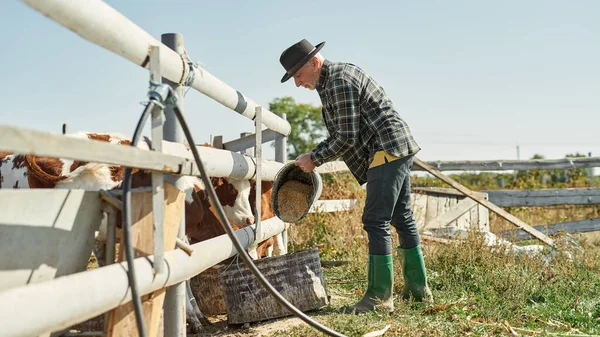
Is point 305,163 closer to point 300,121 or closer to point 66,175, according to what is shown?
point 66,175

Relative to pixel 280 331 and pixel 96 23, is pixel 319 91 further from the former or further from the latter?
pixel 96 23

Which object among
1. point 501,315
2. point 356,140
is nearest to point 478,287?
point 501,315

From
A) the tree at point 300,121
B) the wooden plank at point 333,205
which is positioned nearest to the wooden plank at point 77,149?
the wooden plank at point 333,205

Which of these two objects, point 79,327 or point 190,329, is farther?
point 190,329

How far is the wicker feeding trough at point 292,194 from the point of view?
5.13m

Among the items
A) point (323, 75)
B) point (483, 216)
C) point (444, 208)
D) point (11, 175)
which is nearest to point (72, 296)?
point (323, 75)

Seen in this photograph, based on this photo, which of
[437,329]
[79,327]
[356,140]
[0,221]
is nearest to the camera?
[0,221]

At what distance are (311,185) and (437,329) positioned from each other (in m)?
1.84

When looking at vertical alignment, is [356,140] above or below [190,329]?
above

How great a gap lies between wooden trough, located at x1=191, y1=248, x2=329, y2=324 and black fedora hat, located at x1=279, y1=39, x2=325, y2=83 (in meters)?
1.50

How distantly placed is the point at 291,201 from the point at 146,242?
8.96 feet

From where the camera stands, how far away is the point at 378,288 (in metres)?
4.80

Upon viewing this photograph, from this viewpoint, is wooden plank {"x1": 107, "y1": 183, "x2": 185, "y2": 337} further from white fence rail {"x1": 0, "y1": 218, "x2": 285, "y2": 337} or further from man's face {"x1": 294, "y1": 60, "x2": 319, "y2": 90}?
man's face {"x1": 294, "y1": 60, "x2": 319, "y2": 90}

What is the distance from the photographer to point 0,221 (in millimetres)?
2143
